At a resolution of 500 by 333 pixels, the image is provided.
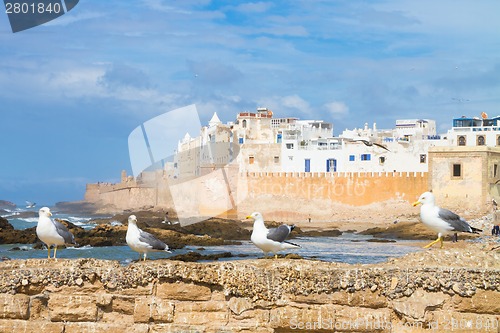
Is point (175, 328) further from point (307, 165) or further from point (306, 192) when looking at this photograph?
point (307, 165)

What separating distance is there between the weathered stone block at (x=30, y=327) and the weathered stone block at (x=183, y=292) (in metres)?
0.80

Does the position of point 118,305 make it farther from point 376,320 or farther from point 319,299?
point 376,320

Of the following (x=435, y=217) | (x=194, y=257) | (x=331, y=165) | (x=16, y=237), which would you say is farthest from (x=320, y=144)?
(x=435, y=217)

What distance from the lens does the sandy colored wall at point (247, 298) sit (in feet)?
18.1

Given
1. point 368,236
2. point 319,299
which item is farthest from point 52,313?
point 368,236

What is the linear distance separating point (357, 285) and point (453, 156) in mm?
41060

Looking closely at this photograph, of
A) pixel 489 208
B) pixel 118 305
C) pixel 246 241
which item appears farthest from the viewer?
pixel 489 208

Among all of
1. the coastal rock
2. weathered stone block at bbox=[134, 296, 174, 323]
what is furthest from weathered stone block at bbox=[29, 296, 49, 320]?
the coastal rock

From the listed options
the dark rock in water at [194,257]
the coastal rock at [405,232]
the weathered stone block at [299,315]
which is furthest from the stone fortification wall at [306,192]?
the weathered stone block at [299,315]

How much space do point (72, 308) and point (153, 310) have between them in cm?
63

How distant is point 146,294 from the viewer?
5.84 meters

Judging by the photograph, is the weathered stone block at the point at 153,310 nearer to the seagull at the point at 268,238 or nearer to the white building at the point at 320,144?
the seagull at the point at 268,238

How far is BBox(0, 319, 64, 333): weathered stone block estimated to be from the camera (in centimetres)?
579

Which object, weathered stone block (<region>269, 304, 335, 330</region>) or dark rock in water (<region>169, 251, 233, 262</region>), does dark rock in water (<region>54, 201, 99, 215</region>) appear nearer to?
dark rock in water (<region>169, 251, 233, 262</region>)
